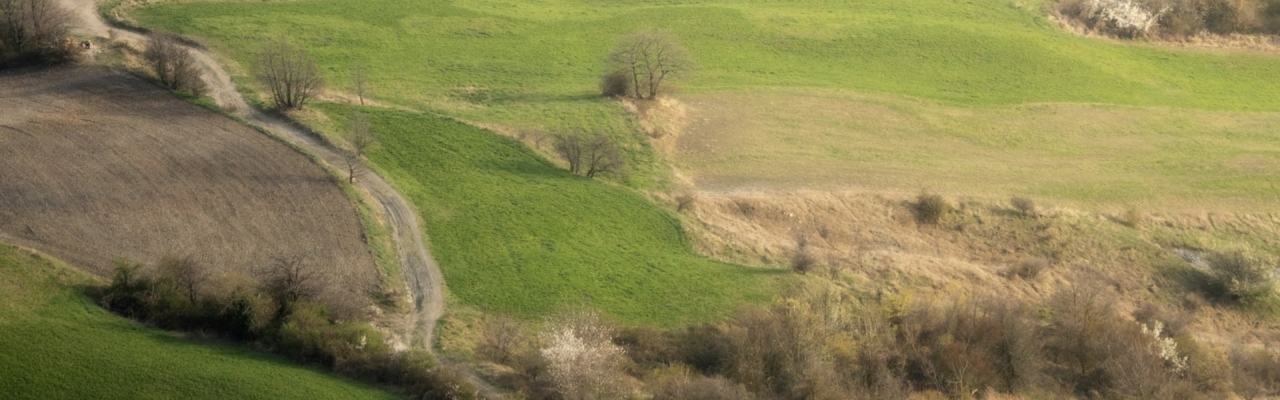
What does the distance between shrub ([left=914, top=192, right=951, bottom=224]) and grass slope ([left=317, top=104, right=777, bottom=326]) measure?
14.4 metres

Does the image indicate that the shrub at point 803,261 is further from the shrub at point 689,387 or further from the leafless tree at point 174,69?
the leafless tree at point 174,69

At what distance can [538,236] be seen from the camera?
5631cm

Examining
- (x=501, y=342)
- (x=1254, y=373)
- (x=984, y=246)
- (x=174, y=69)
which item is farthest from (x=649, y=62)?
(x=1254, y=373)

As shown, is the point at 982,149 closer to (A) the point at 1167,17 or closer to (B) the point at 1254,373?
(B) the point at 1254,373

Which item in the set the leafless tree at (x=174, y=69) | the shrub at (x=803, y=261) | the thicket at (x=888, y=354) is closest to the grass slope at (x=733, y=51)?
the leafless tree at (x=174, y=69)

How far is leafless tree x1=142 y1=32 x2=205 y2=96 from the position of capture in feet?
219

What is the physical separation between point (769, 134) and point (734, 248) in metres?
16.7

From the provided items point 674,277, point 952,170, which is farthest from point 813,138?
point 674,277

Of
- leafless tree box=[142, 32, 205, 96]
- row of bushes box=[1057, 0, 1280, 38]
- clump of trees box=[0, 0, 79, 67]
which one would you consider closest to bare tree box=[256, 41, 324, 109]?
leafless tree box=[142, 32, 205, 96]

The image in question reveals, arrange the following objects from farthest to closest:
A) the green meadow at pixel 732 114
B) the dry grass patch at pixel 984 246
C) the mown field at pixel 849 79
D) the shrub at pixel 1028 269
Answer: the mown field at pixel 849 79 < the shrub at pixel 1028 269 < the dry grass patch at pixel 984 246 < the green meadow at pixel 732 114

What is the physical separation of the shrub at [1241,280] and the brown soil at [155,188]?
153 feet

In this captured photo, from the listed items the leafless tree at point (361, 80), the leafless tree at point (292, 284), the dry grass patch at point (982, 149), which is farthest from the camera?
the leafless tree at point (361, 80)

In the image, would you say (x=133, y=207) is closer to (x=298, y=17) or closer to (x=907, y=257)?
(x=298, y=17)

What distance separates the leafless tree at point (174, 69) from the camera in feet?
219
